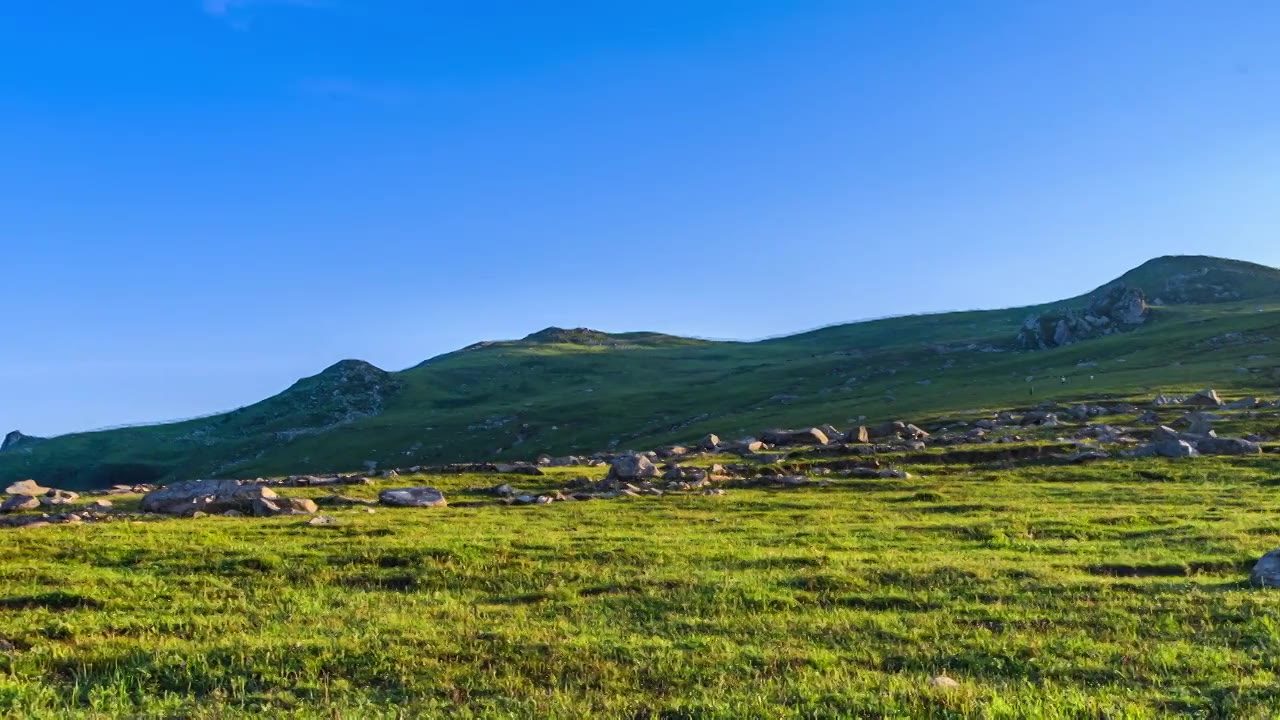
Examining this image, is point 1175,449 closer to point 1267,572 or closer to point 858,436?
point 858,436

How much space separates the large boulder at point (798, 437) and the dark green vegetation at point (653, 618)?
32.4m

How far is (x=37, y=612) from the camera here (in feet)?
59.8

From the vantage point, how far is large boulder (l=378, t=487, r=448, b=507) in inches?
1615

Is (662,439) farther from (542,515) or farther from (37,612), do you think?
(37,612)

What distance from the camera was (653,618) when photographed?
56.2 ft

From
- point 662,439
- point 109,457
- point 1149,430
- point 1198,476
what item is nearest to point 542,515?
point 1198,476

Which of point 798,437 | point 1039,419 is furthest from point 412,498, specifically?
point 1039,419

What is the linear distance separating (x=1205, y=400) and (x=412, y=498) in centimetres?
6270

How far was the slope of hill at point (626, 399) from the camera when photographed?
319 ft

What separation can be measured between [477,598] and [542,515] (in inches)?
664

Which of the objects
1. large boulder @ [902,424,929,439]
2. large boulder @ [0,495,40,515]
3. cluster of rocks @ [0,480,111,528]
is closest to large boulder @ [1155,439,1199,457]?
large boulder @ [902,424,929,439]

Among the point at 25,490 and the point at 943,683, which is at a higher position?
the point at 25,490

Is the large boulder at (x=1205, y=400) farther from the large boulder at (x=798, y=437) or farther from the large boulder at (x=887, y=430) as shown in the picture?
the large boulder at (x=798, y=437)

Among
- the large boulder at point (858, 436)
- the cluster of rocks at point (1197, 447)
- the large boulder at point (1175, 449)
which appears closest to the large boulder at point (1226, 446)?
the cluster of rocks at point (1197, 447)
